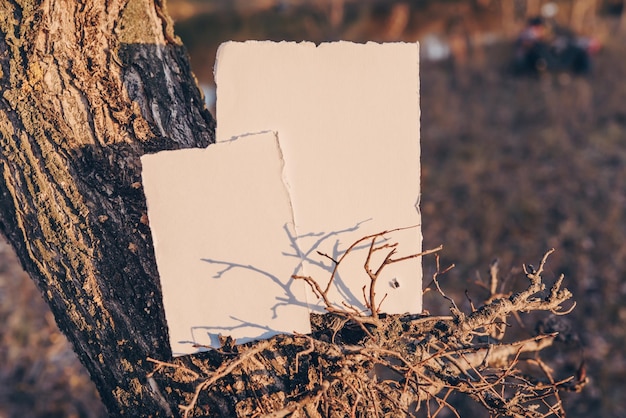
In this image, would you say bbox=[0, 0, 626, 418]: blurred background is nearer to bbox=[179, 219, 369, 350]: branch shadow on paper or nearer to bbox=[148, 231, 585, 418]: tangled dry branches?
bbox=[148, 231, 585, 418]: tangled dry branches

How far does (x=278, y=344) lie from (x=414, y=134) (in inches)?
25.5

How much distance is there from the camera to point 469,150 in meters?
5.77

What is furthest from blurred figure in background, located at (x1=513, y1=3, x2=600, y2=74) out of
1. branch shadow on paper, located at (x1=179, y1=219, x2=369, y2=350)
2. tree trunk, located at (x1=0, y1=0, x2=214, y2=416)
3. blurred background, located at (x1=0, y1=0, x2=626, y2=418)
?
tree trunk, located at (x1=0, y1=0, x2=214, y2=416)

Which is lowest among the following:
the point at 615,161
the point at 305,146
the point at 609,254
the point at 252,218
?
the point at 609,254

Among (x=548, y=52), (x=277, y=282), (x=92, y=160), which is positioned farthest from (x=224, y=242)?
(x=548, y=52)

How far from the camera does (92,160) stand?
1.19 metres

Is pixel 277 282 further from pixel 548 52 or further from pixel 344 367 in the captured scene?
pixel 548 52

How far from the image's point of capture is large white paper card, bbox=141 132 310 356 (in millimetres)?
1154

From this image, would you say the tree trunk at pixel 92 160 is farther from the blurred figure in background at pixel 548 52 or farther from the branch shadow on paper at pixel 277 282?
the blurred figure in background at pixel 548 52

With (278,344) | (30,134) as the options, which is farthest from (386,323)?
(30,134)

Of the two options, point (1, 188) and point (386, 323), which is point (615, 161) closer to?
point (386, 323)

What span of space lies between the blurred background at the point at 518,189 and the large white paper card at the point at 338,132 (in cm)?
63

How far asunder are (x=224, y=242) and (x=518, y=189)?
4.49m

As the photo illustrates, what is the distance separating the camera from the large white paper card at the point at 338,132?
1.20 meters
